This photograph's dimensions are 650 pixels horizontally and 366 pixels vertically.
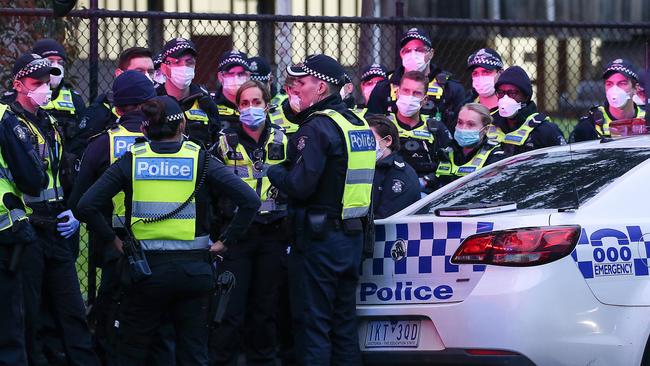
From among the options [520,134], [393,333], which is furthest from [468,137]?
[393,333]

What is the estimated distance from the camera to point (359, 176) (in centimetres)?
700

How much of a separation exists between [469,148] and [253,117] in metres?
1.65

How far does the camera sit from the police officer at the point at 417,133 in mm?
8695

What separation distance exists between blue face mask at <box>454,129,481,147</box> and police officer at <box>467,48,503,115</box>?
989 millimetres

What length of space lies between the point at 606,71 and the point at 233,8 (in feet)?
64.1

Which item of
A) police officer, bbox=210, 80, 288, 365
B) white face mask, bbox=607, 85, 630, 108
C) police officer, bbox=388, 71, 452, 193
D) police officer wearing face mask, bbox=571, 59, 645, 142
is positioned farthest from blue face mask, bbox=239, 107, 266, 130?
white face mask, bbox=607, 85, 630, 108

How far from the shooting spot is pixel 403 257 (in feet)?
21.2

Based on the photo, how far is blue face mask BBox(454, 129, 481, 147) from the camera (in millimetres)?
8469

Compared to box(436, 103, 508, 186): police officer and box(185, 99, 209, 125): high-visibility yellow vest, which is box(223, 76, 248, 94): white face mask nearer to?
box(185, 99, 209, 125): high-visibility yellow vest

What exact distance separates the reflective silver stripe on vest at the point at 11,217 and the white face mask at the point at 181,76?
1.94 metres

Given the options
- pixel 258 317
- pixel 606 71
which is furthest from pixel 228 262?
pixel 606 71

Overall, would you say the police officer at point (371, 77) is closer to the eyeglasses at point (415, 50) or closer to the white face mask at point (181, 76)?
the eyeglasses at point (415, 50)

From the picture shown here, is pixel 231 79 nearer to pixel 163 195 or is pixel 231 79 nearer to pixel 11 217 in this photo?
pixel 11 217

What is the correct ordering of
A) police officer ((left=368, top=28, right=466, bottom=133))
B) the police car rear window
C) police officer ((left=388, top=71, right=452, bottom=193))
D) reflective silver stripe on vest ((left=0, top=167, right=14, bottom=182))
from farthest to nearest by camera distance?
police officer ((left=368, top=28, right=466, bottom=133)) < police officer ((left=388, top=71, right=452, bottom=193)) < reflective silver stripe on vest ((left=0, top=167, right=14, bottom=182)) < the police car rear window
